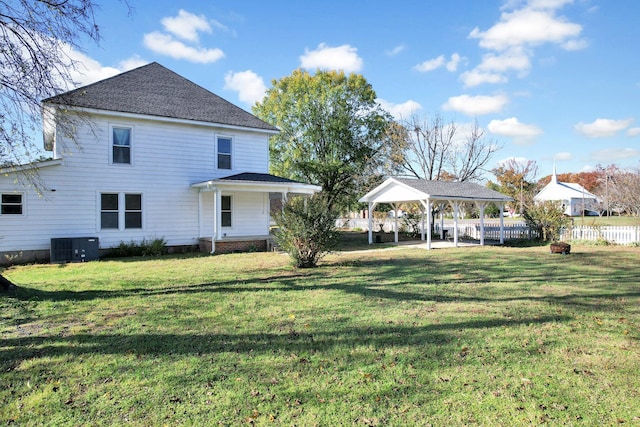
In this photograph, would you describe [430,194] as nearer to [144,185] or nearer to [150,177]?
[150,177]

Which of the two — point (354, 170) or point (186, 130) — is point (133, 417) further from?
point (354, 170)

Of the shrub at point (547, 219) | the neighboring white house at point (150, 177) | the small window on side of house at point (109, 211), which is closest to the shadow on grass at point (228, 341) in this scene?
the neighboring white house at point (150, 177)

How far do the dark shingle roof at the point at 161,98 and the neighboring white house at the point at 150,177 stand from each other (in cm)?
5

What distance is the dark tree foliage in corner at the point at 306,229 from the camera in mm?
10688

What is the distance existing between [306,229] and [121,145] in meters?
8.85

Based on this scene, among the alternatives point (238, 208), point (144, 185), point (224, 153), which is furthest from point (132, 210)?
point (224, 153)

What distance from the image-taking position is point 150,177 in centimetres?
1545

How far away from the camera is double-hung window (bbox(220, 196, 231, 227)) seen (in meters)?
17.0

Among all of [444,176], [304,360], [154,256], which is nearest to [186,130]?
[154,256]

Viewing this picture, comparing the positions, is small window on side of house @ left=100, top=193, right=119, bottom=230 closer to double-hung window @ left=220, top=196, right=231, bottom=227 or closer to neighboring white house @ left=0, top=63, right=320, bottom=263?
neighboring white house @ left=0, top=63, right=320, bottom=263

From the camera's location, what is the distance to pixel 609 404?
329cm

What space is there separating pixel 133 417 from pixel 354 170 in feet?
80.7

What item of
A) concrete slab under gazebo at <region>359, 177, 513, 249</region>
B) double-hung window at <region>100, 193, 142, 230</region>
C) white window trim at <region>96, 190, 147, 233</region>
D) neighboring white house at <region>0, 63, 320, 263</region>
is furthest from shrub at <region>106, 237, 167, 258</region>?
concrete slab under gazebo at <region>359, 177, 513, 249</region>

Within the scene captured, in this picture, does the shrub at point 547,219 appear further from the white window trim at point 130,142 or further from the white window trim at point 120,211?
the white window trim at point 130,142
